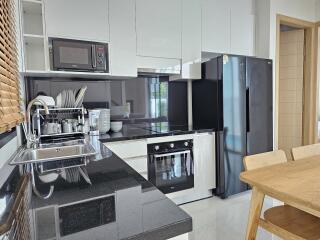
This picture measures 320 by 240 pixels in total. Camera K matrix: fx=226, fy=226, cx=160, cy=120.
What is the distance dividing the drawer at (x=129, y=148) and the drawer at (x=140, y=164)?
4 cm

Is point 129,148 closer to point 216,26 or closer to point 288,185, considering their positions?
point 288,185

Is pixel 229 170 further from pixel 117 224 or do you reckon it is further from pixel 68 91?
pixel 117 224

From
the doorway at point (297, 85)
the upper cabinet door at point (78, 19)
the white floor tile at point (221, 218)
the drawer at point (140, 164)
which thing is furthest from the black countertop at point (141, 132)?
the doorway at point (297, 85)

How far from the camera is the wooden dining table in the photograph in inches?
41.1

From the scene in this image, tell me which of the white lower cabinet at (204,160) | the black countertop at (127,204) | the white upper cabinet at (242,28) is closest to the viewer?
the black countertop at (127,204)

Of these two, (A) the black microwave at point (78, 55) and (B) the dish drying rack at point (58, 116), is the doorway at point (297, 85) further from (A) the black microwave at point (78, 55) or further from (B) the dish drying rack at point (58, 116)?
(B) the dish drying rack at point (58, 116)

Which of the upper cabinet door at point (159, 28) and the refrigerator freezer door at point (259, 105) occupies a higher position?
the upper cabinet door at point (159, 28)

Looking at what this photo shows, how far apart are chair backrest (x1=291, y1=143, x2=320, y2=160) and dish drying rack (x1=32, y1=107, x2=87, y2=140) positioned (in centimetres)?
186

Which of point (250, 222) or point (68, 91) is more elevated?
point (68, 91)

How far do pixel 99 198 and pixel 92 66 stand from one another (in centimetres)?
166

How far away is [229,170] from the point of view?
2596mm

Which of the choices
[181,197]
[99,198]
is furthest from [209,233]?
[99,198]

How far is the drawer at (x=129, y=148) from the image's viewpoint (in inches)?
81.7

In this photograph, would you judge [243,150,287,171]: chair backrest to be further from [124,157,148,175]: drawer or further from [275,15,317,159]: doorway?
[275,15,317,159]: doorway
